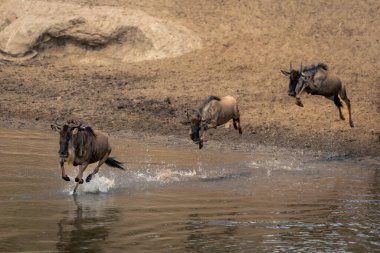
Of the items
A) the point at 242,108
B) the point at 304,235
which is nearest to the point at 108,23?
the point at 242,108

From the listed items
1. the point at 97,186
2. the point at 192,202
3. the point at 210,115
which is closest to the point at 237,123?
the point at 210,115

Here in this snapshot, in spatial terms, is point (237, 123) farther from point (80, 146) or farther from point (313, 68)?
point (80, 146)

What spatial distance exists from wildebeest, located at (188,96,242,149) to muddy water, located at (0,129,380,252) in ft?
2.10

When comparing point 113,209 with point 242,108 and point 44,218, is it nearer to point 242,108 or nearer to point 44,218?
point 44,218

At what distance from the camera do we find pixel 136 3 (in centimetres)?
2689

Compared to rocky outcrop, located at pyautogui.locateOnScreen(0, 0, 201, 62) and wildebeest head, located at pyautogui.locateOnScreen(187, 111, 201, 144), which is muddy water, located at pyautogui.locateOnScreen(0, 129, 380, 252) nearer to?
wildebeest head, located at pyautogui.locateOnScreen(187, 111, 201, 144)

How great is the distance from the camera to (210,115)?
16.5 metres

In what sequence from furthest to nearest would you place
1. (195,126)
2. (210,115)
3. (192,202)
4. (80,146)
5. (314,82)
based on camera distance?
(314,82)
(210,115)
(195,126)
(80,146)
(192,202)

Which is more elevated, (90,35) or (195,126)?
(90,35)

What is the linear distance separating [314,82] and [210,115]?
2.19 m

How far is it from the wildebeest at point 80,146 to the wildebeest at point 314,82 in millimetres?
4075

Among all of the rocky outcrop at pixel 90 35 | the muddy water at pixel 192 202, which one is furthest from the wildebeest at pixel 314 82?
the rocky outcrop at pixel 90 35

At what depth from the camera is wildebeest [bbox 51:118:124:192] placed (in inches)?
497

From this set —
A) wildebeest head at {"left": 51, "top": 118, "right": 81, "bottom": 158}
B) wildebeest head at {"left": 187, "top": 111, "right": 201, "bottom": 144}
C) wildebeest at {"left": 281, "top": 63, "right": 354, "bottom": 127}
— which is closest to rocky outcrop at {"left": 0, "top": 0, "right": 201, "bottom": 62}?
wildebeest at {"left": 281, "top": 63, "right": 354, "bottom": 127}
